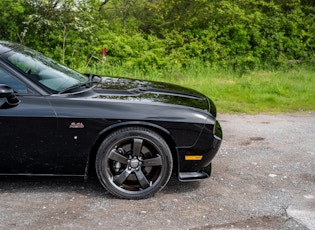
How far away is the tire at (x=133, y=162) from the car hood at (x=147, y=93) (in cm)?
42

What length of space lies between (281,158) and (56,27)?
890 cm

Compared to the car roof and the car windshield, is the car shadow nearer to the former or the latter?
the car windshield

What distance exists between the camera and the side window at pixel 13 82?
4.27 m

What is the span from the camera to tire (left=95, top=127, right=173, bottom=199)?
4.27 m

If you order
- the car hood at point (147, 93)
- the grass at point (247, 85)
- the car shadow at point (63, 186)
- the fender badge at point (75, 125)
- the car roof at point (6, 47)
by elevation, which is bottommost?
the car shadow at point (63, 186)

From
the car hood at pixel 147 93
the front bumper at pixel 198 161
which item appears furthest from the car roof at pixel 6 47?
the front bumper at pixel 198 161

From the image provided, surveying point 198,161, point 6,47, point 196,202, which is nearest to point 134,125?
point 198,161

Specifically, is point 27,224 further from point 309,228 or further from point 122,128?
point 309,228

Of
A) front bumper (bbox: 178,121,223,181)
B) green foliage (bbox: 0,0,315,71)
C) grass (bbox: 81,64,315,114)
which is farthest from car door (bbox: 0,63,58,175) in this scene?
green foliage (bbox: 0,0,315,71)

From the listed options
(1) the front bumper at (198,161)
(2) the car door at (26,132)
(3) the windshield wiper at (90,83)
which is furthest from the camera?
(3) the windshield wiper at (90,83)

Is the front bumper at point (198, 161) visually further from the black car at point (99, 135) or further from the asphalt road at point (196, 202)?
the asphalt road at point (196, 202)

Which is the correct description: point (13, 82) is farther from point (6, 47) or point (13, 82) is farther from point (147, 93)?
point (147, 93)

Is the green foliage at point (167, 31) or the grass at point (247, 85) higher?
the green foliage at point (167, 31)

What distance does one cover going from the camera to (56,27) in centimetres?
1278
